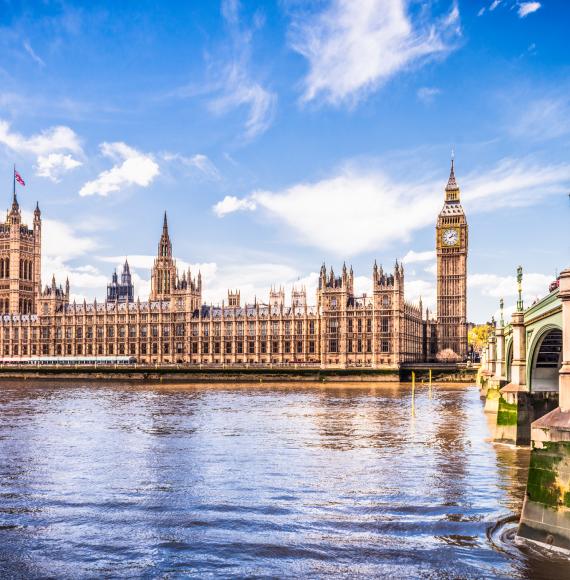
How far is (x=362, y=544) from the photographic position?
21812 millimetres

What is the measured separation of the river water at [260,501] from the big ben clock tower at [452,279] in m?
103

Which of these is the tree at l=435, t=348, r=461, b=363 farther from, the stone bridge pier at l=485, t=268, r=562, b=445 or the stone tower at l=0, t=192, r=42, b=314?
the stone bridge pier at l=485, t=268, r=562, b=445

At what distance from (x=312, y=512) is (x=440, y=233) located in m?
140

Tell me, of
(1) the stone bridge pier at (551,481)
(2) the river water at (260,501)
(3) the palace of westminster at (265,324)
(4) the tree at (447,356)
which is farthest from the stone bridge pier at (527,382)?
(4) the tree at (447,356)

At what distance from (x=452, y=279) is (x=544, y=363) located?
119063 millimetres

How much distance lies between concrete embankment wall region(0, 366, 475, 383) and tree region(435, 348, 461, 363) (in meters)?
21.8

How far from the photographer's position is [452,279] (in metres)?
156

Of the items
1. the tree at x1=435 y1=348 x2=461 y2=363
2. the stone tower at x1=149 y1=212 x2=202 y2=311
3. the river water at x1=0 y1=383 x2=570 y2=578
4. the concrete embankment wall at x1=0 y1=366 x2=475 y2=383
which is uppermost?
the stone tower at x1=149 y1=212 x2=202 y2=311

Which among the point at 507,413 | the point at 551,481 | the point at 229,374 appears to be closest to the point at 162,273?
the point at 229,374

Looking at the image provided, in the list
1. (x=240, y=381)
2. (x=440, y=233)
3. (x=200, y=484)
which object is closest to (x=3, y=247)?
(x=240, y=381)

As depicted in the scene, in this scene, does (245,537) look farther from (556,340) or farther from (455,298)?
(455,298)

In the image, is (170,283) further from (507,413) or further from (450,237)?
(507,413)

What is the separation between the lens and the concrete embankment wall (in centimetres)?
12762

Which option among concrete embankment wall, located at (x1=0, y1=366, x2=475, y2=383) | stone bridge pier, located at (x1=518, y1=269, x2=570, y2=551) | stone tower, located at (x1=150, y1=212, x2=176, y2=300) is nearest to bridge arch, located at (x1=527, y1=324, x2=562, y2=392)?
stone bridge pier, located at (x1=518, y1=269, x2=570, y2=551)
